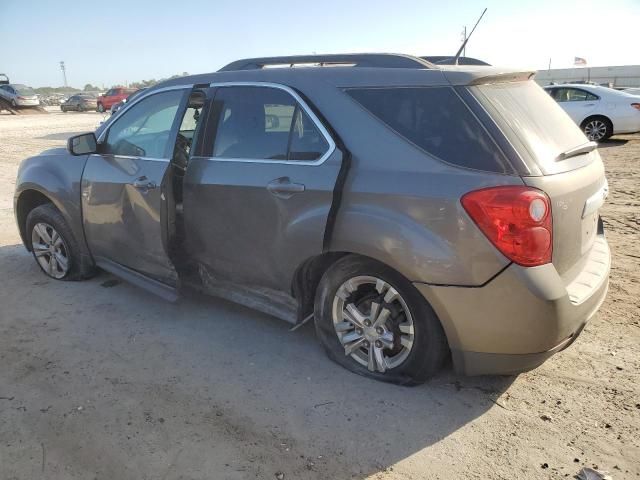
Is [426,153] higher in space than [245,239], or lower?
higher

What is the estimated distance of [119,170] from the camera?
3.94 metres

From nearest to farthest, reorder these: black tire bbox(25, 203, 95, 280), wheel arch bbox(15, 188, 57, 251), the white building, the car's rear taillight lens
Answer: the car's rear taillight lens, black tire bbox(25, 203, 95, 280), wheel arch bbox(15, 188, 57, 251), the white building

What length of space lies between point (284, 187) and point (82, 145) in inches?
78.6

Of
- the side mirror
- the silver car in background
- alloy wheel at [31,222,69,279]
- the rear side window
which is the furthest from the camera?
the silver car in background

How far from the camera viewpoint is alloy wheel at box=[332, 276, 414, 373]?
285 centimetres

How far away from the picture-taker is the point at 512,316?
2467 mm

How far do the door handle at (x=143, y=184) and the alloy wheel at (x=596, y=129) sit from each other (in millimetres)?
13155

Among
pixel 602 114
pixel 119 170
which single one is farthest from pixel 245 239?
pixel 602 114

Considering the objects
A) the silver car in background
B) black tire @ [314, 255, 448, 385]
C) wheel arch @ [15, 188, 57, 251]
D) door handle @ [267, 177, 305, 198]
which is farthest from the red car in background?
black tire @ [314, 255, 448, 385]

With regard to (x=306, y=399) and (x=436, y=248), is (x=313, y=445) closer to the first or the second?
(x=306, y=399)

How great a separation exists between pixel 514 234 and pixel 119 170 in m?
2.95

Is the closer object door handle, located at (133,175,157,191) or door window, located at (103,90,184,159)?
door handle, located at (133,175,157,191)

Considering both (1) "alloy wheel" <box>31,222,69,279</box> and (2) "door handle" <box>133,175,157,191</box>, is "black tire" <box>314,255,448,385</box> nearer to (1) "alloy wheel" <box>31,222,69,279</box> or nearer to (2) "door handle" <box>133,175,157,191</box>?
(2) "door handle" <box>133,175,157,191</box>

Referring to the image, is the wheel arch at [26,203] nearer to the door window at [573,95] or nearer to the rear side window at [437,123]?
the rear side window at [437,123]
